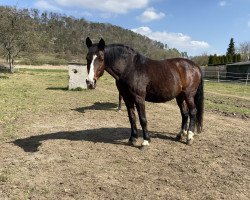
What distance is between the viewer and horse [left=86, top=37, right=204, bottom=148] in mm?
6480

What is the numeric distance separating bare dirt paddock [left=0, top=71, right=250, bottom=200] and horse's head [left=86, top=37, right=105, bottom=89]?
158cm

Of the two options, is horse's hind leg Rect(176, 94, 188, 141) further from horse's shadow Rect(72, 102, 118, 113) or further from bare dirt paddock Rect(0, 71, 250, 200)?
horse's shadow Rect(72, 102, 118, 113)

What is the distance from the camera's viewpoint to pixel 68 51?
380 ft

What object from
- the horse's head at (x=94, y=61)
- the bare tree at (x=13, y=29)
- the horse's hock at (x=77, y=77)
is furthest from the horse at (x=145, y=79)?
the bare tree at (x=13, y=29)

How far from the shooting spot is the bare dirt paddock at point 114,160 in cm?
489

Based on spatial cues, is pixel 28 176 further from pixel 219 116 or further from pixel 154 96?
pixel 219 116

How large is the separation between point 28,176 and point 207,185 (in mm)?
2953

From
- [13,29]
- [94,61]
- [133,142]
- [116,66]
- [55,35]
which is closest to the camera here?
[94,61]

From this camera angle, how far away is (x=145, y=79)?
6.96m

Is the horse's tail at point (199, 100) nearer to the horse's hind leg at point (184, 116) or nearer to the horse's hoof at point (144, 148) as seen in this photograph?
the horse's hind leg at point (184, 116)

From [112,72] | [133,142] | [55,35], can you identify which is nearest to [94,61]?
[112,72]

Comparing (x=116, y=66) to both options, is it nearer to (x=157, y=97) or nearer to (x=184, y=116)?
(x=157, y=97)

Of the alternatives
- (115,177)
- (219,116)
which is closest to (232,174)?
(115,177)

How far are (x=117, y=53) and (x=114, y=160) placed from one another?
7.23 ft
